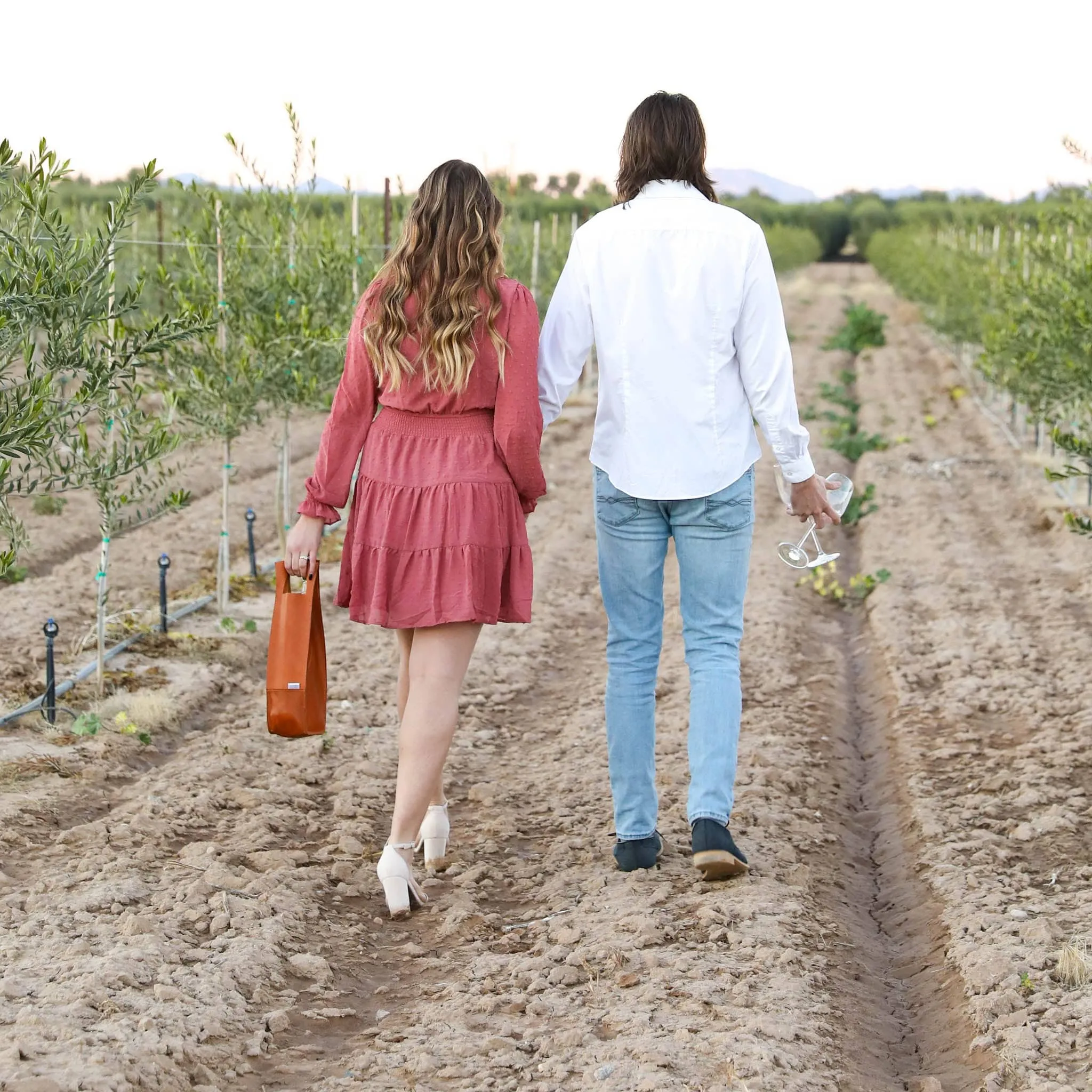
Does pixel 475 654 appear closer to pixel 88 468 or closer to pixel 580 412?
pixel 88 468

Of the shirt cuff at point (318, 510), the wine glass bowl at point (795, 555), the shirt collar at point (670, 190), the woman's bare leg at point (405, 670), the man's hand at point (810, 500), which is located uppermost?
the shirt collar at point (670, 190)

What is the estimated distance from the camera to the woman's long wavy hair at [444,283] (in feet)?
11.8

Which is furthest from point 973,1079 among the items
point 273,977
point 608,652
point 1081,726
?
point 1081,726

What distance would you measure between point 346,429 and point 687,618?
1150 mm

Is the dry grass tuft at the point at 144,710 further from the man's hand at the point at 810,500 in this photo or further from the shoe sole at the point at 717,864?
the man's hand at the point at 810,500

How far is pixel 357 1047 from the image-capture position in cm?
335

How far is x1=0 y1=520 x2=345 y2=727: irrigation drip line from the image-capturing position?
5.91 metres

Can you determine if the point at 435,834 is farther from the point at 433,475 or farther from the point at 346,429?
the point at 346,429

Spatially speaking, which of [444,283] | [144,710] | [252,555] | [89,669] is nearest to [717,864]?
[444,283]

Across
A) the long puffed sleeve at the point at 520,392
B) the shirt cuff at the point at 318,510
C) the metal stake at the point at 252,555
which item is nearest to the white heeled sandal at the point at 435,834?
the shirt cuff at the point at 318,510

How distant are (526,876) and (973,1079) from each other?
64.2 inches

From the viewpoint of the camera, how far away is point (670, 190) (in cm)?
381

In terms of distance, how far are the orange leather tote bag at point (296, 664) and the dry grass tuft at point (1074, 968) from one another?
217cm

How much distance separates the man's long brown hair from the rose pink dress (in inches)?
19.9
